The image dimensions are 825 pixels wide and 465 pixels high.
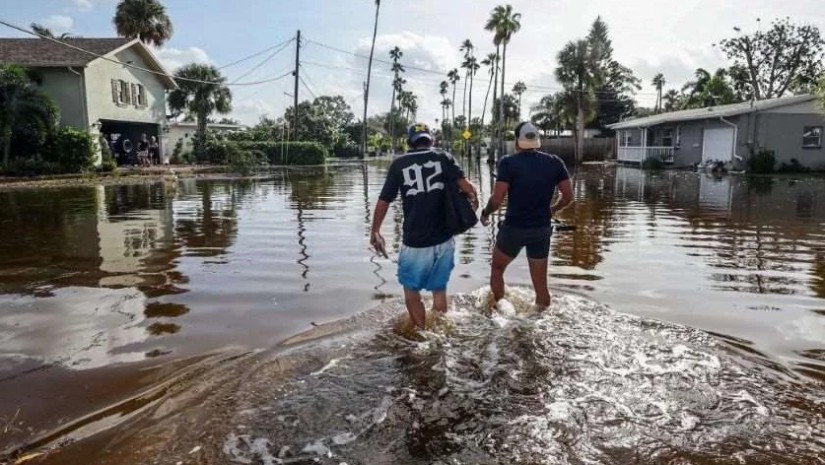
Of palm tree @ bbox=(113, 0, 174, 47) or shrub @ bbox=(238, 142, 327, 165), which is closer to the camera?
palm tree @ bbox=(113, 0, 174, 47)

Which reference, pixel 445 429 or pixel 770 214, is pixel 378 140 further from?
pixel 445 429

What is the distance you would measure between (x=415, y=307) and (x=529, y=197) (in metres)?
1.47

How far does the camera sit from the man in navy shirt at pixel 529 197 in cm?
550

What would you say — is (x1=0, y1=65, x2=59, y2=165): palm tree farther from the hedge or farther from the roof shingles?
the hedge

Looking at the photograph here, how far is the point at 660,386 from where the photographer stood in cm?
404

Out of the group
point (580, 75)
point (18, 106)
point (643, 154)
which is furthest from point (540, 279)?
point (580, 75)

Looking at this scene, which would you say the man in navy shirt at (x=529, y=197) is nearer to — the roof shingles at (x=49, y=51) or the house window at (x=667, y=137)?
the roof shingles at (x=49, y=51)

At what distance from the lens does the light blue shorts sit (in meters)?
5.05

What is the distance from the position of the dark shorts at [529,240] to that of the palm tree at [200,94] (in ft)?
123

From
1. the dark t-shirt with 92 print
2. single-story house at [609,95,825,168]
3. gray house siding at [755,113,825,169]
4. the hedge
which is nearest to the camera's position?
the dark t-shirt with 92 print

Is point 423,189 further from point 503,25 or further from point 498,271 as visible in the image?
point 503,25

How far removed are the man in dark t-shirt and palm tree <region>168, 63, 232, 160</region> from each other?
37756 millimetres

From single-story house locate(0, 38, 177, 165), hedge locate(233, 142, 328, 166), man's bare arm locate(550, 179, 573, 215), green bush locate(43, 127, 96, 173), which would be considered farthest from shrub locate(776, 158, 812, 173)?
green bush locate(43, 127, 96, 173)

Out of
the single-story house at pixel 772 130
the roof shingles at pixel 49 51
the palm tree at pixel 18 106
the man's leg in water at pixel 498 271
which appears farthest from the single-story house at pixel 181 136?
the man's leg in water at pixel 498 271
